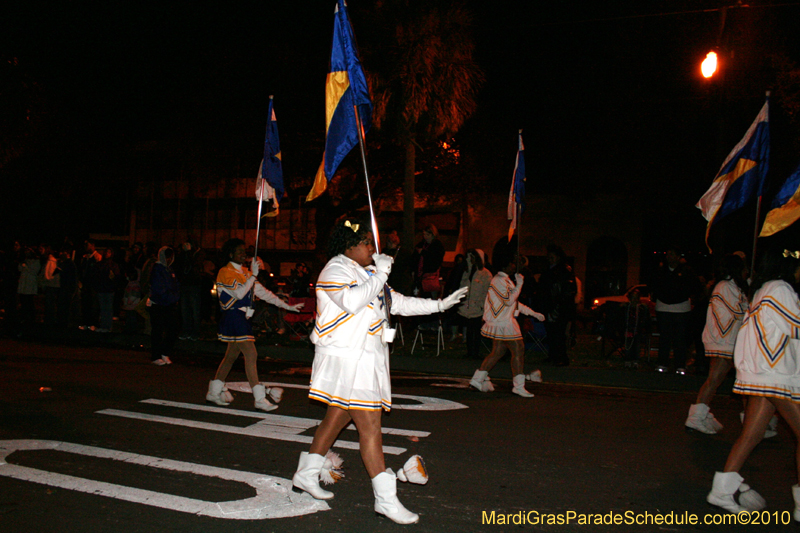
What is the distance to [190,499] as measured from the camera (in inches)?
181

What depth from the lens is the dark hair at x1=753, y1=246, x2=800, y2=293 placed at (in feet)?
15.7

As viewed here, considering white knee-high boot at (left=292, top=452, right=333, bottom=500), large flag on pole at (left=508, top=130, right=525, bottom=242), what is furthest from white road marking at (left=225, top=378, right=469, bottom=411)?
large flag on pole at (left=508, top=130, right=525, bottom=242)

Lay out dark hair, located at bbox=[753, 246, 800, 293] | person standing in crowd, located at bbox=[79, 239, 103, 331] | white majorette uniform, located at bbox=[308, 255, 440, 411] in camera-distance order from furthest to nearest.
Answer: person standing in crowd, located at bbox=[79, 239, 103, 331] < dark hair, located at bbox=[753, 246, 800, 293] < white majorette uniform, located at bbox=[308, 255, 440, 411]

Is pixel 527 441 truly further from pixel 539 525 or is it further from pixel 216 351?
pixel 216 351

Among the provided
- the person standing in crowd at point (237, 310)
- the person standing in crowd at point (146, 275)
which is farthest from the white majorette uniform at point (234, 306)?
the person standing in crowd at point (146, 275)

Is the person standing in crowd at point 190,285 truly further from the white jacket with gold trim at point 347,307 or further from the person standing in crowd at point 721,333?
the person standing in crowd at point 721,333

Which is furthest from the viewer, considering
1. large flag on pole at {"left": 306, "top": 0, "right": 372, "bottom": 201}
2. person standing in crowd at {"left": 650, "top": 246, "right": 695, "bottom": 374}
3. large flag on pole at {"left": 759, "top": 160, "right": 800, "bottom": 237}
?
person standing in crowd at {"left": 650, "top": 246, "right": 695, "bottom": 374}

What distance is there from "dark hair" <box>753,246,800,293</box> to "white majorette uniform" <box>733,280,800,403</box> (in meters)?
0.12

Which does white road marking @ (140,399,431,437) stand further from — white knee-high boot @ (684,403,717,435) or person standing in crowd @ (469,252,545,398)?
white knee-high boot @ (684,403,717,435)

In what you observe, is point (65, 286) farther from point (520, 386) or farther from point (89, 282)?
point (520, 386)

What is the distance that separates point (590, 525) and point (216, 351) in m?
9.88

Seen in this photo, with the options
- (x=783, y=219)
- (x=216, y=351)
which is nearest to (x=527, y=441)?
(x=783, y=219)

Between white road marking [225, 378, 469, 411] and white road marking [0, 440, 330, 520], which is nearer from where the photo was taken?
white road marking [0, 440, 330, 520]

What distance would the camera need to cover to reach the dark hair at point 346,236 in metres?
4.57
